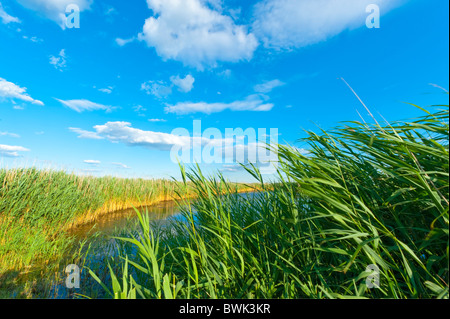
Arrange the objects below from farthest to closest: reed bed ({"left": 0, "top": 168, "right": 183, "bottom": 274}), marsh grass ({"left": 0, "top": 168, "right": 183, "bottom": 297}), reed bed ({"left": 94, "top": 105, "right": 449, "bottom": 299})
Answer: reed bed ({"left": 0, "top": 168, "right": 183, "bottom": 274}) → marsh grass ({"left": 0, "top": 168, "right": 183, "bottom": 297}) → reed bed ({"left": 94, "top": 105, "right": 449, "bottom": 299})

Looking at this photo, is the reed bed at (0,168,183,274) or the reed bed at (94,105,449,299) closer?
the reed bed at (94,105,449,299)

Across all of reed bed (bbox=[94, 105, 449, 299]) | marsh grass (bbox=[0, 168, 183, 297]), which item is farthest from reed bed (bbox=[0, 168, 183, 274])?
reed bed (bbox=[94, 105, 449, 299])

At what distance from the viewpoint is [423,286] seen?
4.97 ft

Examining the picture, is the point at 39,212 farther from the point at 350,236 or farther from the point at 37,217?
the point at 350,236

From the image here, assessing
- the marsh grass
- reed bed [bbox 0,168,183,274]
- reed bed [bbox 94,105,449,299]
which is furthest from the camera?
reed bed [bbox 0,168,183,274]

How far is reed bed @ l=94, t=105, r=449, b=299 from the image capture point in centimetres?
151

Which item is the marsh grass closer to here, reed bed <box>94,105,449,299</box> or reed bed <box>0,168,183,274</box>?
reed bed <box>0,168,183,274</box>

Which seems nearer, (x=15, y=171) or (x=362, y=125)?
(x=362, y=125)

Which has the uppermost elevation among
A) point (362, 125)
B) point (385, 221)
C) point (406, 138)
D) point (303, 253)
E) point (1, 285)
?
point (362, 125)

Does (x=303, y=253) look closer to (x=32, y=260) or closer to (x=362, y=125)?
(x=362, y=125)

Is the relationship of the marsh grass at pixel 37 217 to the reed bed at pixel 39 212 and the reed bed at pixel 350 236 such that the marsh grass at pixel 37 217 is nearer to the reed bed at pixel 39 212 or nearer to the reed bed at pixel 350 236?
the reed bed at pixel 39 212
